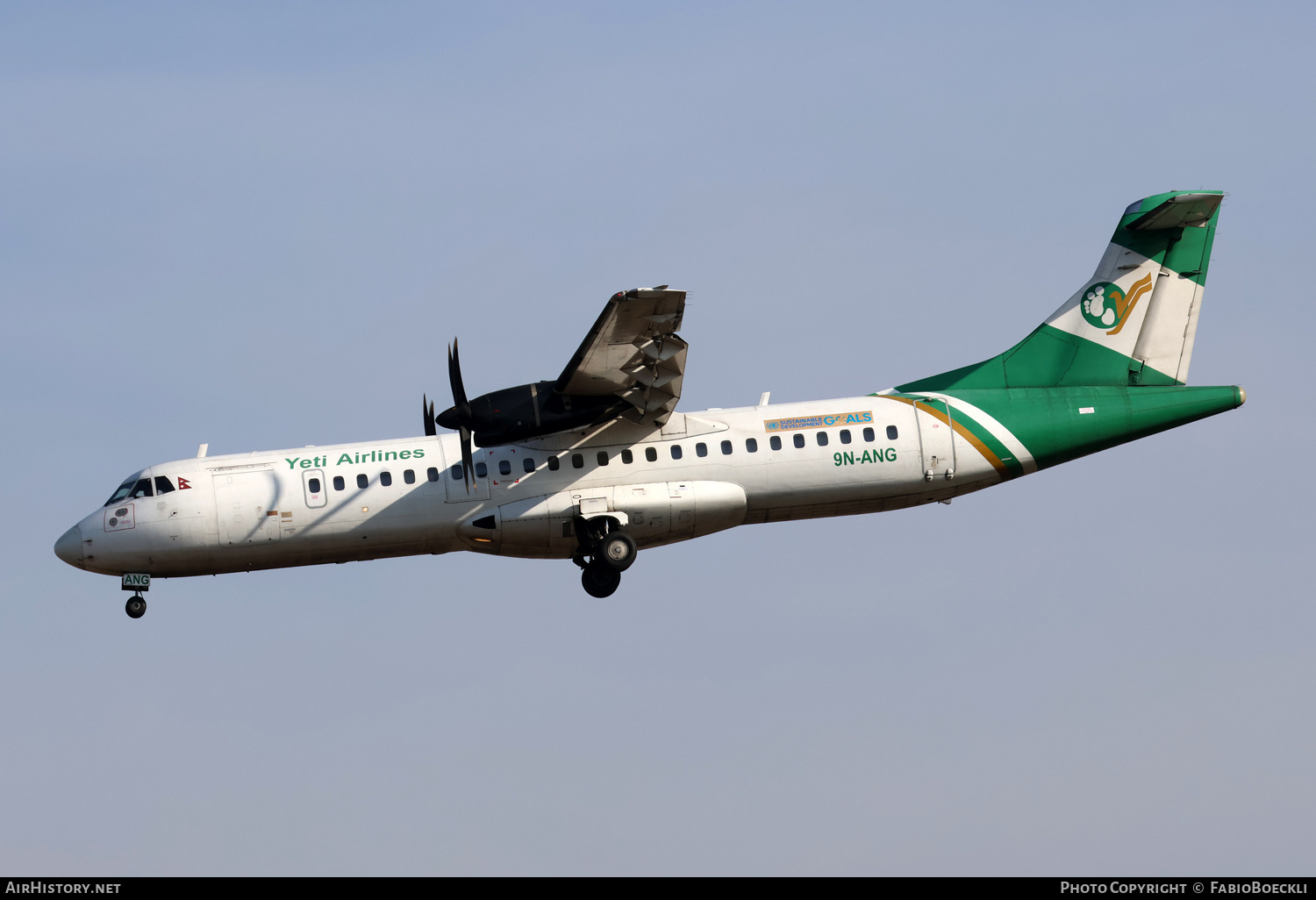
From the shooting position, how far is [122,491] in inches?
1217

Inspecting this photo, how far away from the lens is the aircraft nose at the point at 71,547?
99.7 ft

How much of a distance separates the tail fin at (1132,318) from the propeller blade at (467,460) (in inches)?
371

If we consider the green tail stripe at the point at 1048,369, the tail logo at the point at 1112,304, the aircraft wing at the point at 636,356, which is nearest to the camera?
the aircraft wing at the point at 636,356

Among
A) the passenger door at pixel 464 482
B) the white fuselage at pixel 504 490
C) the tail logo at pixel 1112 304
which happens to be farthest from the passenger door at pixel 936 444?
the passenger door at pixel 464 482

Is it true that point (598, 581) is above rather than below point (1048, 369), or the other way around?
below

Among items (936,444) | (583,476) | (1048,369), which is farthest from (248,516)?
(1048,369)

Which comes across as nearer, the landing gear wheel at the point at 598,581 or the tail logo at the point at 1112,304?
the landing gear wheel at the point at 598,581

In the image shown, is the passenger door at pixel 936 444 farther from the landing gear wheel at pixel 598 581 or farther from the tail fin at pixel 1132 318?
the landing gear wheel at pixel 598 581

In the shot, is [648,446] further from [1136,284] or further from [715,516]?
[1136,284]

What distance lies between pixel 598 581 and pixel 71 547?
1054 centimetres

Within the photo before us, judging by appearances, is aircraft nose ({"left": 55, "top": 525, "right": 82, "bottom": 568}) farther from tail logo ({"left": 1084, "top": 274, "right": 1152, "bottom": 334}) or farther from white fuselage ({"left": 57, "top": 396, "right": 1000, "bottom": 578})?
tail logo ({"left": 1084, "top": 274, "right": 1152, "bottom": 334})

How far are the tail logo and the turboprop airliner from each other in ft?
7.55

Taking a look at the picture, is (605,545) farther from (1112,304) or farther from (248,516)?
(1112,304)
